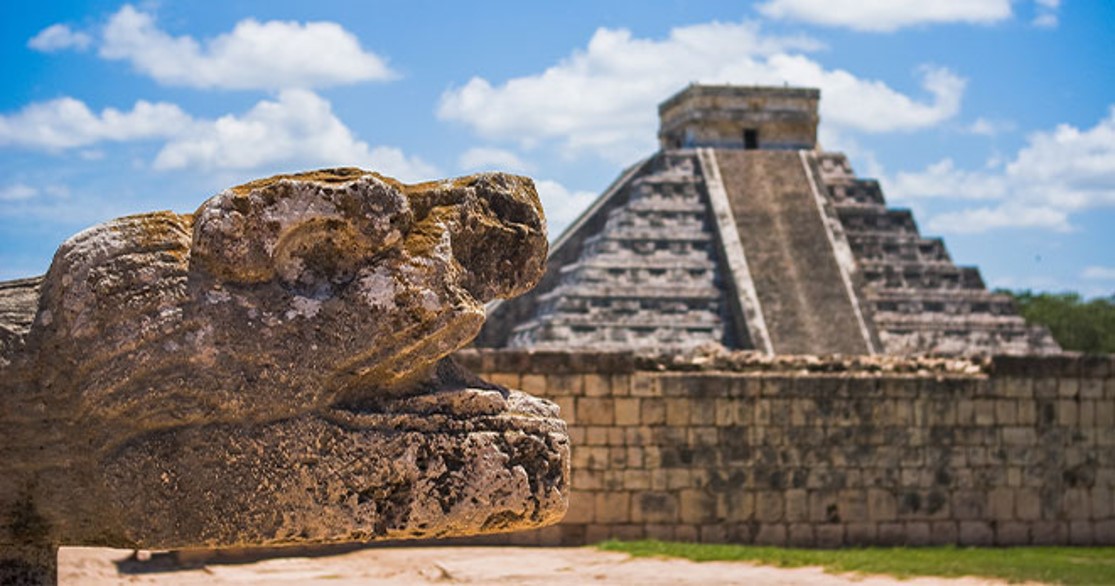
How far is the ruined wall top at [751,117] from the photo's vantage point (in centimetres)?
3759

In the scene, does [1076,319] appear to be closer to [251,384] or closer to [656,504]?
[656,504]

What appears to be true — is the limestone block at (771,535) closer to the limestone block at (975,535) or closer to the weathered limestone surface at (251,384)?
the limestone block at (975,535)

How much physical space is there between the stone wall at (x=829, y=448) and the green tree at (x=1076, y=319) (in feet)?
111

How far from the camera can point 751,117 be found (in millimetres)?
37688

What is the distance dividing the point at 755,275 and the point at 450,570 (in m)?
15.9

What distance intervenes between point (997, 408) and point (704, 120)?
2054 cm

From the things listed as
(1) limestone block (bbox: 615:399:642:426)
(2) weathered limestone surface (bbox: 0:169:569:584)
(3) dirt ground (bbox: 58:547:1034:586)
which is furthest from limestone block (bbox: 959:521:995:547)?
(2) weathered limestone surface (bbox: 0:169:569:584)

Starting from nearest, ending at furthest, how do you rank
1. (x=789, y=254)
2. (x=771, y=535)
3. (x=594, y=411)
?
(x=594, y=411) < (x=771, y=535) < (x=789, y=254)

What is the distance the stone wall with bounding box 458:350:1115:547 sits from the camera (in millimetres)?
17047

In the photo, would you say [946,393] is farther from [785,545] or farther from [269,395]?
[269,395]

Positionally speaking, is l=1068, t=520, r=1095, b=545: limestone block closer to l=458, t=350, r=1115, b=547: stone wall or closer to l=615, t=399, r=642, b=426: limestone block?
l=458, t=350, r=1115, b=547: stone wall

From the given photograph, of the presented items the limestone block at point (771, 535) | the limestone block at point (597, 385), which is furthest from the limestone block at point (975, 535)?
the limestone block at point (597, 385)

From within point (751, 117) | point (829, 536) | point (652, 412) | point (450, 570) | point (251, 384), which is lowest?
point (450, 570)

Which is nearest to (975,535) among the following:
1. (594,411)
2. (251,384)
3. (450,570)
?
(594,411)
